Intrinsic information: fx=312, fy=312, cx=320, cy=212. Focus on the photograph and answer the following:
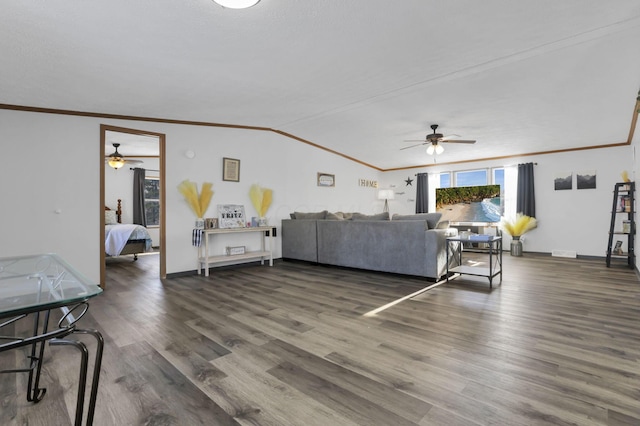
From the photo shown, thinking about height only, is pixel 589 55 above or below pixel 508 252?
above

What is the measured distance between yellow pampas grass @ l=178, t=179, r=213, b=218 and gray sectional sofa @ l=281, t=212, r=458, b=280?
5.45 ft

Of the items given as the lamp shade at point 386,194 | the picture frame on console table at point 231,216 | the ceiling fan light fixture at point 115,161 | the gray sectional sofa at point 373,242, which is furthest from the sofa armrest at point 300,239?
the ceiling fan light fixture at point 115,161

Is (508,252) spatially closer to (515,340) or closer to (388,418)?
(515,340)

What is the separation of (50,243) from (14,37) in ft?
8.24

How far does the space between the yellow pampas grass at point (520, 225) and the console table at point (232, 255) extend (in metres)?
5.33

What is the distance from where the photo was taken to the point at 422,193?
8.77 meters

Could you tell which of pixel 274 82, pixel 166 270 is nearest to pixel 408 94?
pixel 274 82

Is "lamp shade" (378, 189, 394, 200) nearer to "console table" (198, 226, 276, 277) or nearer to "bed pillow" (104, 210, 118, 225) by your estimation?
"console table" (198, 226, 276, 277)

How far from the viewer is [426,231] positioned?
431 centimetres

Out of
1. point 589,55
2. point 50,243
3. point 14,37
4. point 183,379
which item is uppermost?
point 589,55

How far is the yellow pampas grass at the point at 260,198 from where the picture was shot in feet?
19.3

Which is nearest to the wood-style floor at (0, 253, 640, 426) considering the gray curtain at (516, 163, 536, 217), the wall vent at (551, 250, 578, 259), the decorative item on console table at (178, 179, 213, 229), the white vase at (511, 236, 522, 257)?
the decorative item on console table at (178, 179, 213, 229)

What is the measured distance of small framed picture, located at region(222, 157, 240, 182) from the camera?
5.52 metres

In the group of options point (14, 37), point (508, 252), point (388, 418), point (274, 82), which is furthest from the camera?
point (508, 252)
